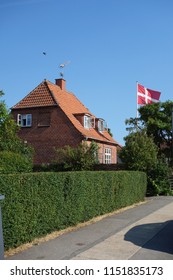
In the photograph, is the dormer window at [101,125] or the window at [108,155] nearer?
the window at [108,155]

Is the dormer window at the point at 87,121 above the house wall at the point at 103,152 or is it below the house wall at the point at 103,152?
above

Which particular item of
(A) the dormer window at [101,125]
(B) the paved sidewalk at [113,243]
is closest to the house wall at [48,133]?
(A) the dormer window at [101,125]

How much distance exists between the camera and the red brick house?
3644 centimetres

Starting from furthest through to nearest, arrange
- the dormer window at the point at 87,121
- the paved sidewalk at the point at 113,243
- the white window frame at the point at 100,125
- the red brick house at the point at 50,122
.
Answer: the white window frame at the point at 100,125
the dormer window at the point at 87,121
the red brick house at the point at 50,122
the paved sidewalk at the point at 113,243

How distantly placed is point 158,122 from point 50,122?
32.1ft

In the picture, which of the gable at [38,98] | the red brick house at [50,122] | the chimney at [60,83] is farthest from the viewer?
the chimney at [60,83]

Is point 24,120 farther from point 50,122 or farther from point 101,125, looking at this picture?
point 101,125

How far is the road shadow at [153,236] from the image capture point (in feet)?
31.9

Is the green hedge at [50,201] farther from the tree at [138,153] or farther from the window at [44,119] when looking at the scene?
the window at [44,119]

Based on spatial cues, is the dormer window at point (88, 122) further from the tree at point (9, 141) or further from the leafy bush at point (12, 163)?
the leafy bush at point (12, 163)

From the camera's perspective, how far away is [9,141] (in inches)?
1143

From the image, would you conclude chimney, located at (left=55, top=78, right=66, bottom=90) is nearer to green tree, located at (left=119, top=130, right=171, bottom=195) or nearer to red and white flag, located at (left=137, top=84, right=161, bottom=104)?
red and white flag, located at (left=137, top=84, right=161, bottom=104)

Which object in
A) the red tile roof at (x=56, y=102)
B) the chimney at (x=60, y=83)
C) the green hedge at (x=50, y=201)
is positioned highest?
the chimney at (x=60, y=83)
